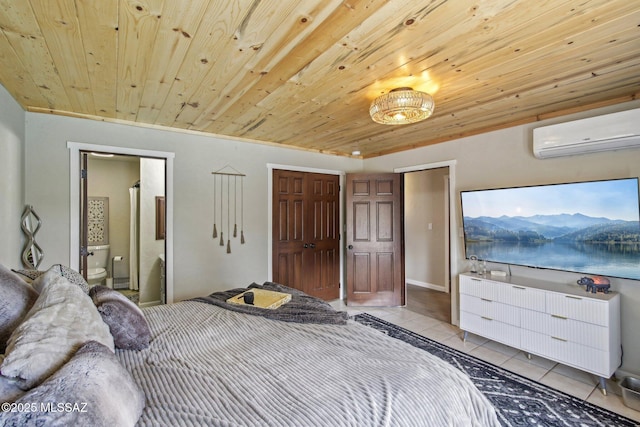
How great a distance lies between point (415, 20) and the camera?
4.94 feet

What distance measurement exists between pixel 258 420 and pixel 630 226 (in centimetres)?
317

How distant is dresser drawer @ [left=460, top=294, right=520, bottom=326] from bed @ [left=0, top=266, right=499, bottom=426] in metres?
1.89

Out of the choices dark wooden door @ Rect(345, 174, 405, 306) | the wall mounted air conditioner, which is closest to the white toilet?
dark wooden door @ Rect(345, 174, 405, 306)

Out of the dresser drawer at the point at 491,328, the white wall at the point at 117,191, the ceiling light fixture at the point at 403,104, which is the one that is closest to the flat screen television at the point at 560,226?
the dresser drawer at the point at 491,328

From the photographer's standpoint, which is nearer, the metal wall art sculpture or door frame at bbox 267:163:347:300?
the metal wall art sculpture

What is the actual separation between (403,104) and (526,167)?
1.83m

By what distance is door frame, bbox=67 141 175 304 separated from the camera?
9.60ft

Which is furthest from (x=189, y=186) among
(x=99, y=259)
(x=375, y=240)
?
(x=99, y=259)

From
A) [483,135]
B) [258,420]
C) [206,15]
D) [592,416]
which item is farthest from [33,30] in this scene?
[592,416]

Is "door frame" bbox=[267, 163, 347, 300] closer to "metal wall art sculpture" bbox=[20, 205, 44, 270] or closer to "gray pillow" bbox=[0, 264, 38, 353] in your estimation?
"metal wall art sculpture" bbox=[20, 205, 44, 270]

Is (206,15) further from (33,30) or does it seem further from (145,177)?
(145,177)

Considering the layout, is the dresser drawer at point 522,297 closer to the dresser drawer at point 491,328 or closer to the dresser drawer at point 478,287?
the dresser drawer at point 478,287

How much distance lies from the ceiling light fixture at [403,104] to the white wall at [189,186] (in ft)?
7.30

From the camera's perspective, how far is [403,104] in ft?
7.26
